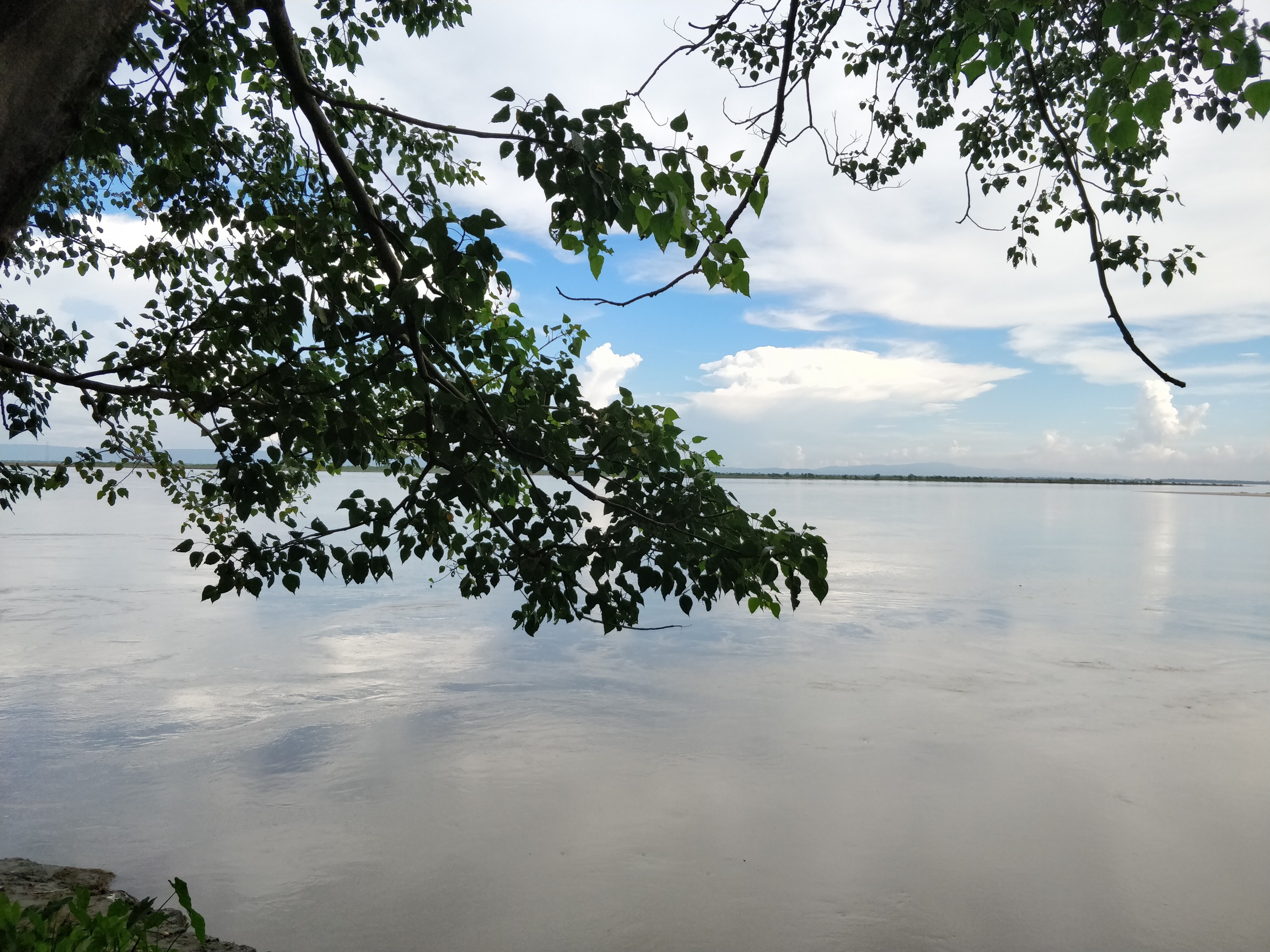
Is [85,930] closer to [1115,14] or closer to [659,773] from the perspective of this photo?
[1115,14]

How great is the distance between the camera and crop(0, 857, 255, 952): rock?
159 inches

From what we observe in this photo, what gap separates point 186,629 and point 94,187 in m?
6.77

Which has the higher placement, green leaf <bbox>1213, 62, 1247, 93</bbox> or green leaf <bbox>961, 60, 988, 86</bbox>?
green leaf <bbox>961, 60, 988, 86</bbox>

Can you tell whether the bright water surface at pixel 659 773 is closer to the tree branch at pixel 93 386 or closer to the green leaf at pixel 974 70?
the tree branch at pixel 93 386

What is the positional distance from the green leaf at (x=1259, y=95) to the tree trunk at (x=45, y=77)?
2582 millimetres

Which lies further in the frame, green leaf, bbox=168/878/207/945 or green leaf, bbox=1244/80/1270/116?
green leaf, bbox=168/878/207/945

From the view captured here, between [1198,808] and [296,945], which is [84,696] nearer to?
[296,945]

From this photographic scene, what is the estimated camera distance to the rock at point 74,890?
13.3 feet

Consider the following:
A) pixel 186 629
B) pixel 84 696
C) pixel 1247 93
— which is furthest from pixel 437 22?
pixel 186 629

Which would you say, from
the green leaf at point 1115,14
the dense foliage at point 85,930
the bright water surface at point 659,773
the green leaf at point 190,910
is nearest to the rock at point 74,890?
the bright water surface at point 659,773

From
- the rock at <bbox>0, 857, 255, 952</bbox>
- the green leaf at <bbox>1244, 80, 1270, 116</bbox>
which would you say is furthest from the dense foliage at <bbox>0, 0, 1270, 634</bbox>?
the rock at <bbox>0, 857, 255, 952</bbox>

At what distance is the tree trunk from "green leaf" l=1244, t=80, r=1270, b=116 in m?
2.58

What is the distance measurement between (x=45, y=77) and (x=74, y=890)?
14.4 feet

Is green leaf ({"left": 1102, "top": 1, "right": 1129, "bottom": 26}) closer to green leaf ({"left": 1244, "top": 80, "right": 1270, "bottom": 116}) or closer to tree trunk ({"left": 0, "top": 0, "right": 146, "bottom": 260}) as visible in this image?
green leaf ({"left": 1244, "top": 80, "right": 1270, "bottom": 116})
